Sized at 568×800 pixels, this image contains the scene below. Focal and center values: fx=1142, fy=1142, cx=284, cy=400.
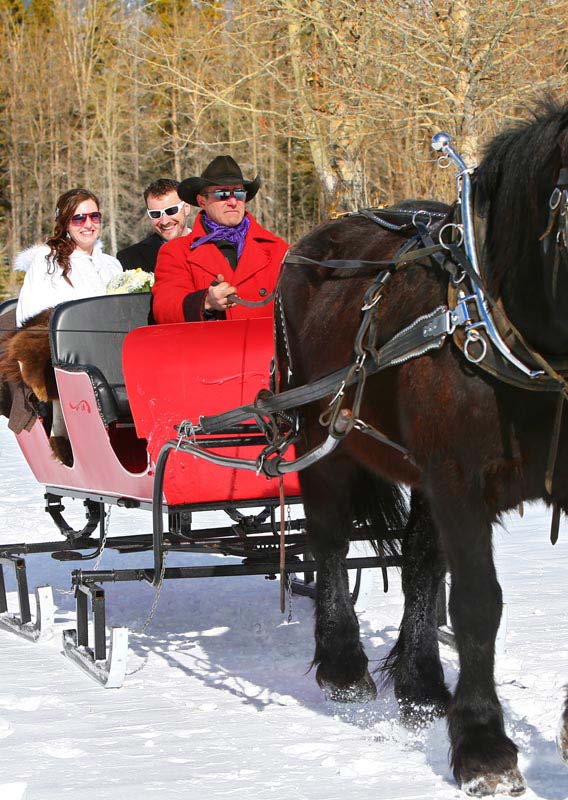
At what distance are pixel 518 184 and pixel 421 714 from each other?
5.21 feet

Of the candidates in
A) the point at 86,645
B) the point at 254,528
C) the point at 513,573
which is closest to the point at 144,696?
the point at 86,645

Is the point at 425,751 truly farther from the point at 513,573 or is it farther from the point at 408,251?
the point at 513,573

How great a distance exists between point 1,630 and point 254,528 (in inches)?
48.2

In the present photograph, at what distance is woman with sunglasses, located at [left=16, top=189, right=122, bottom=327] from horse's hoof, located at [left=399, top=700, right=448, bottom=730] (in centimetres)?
257

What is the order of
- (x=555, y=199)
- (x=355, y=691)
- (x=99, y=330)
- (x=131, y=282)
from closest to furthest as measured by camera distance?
(x=555, y=199), (x=355, y=691), (x=99, y=330), (x=131, y=282)

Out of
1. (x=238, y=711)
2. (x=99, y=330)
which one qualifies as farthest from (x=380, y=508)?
(x=99, y=330)

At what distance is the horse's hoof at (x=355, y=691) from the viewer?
3604mm

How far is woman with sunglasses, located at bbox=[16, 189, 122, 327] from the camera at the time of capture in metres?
5.11

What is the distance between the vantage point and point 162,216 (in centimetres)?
568

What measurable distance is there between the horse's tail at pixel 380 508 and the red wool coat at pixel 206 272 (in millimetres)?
917

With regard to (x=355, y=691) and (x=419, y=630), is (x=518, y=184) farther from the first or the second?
(x=355, y=691)

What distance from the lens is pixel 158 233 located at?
19.0 ft

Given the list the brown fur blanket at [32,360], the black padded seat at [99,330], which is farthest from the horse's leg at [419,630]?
the brown fur blanket at [32,360]

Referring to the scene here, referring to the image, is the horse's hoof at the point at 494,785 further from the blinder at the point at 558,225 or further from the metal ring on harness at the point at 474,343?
the blinder at the point at 558,225
